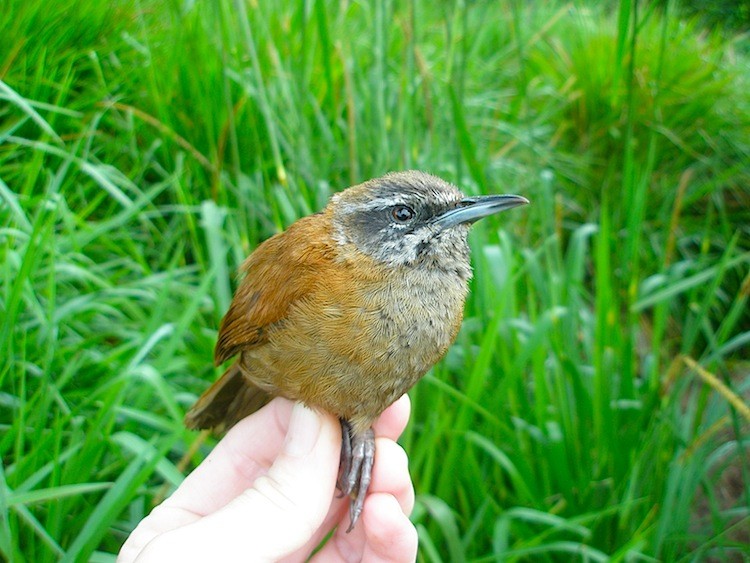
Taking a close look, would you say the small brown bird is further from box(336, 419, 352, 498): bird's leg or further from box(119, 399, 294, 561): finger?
box(119, 399, 294, 561): finger

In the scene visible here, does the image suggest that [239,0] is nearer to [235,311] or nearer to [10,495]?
[235,311]

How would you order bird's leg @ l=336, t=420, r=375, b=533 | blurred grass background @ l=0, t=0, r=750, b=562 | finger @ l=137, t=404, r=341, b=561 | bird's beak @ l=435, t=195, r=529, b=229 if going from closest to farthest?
finger @ l=137, t=404, r=341, b=561
bird's beak @ l=435, t=195, r=529, b=229
bird's leg @ l=336, t=420, r=375, b=533
blurred grass background @ l=0, t=0, r=750, b=562

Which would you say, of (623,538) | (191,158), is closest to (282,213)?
(191,158)

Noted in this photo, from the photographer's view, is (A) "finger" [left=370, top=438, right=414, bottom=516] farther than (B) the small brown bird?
Yes

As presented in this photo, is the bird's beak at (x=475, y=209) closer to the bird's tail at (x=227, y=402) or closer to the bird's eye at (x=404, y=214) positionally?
the bird's eye at (x=404, y=214)

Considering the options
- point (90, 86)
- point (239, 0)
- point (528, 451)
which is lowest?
point (528, 451)

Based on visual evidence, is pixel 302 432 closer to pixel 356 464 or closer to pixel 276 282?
pixel 356 464

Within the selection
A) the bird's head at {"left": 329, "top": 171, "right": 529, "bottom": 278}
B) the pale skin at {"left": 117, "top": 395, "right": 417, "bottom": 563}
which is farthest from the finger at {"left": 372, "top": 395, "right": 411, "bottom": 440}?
the bird's head at {"left": 329, "top": 171, "right": 529, "bottom": 278}
